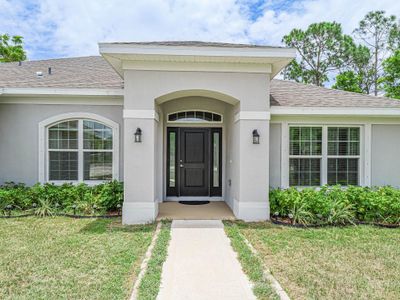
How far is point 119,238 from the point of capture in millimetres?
5172

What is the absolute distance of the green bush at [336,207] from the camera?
6.14m

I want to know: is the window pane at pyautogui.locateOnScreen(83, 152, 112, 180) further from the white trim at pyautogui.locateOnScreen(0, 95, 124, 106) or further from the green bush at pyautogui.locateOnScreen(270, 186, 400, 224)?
the green bush at pyautogui.locateOnScreen(270, 186, 400, 224)

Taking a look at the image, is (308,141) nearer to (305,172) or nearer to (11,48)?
(305,172)

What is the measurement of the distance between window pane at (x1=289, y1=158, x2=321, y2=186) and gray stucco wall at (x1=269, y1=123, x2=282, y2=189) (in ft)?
1.34

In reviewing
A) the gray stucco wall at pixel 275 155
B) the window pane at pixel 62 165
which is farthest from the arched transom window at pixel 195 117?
the window pane at pixel 62 165

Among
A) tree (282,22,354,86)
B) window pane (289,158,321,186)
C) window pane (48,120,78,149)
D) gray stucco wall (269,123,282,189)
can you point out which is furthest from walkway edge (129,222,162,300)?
tree (282,22,354,86)

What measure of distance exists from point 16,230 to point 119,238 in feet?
7.47

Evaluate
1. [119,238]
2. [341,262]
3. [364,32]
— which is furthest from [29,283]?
[364,32]

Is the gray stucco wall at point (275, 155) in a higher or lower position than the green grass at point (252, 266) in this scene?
higher

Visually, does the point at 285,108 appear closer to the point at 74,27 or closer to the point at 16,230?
the point at 16,230

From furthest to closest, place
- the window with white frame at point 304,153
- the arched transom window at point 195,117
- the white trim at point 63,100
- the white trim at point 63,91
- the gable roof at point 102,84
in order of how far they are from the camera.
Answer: the arched transom window at point 195,117 < the window with white frame at point 304,153 < the gable roof at point 102,84 < the white trim at point 63,100 < the white trim at point 63,91

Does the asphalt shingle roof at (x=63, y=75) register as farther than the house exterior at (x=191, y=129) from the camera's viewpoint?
Yes

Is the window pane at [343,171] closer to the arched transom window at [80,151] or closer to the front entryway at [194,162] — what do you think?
the front entryway at [194,162]

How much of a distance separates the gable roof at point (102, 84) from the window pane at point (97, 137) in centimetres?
113
